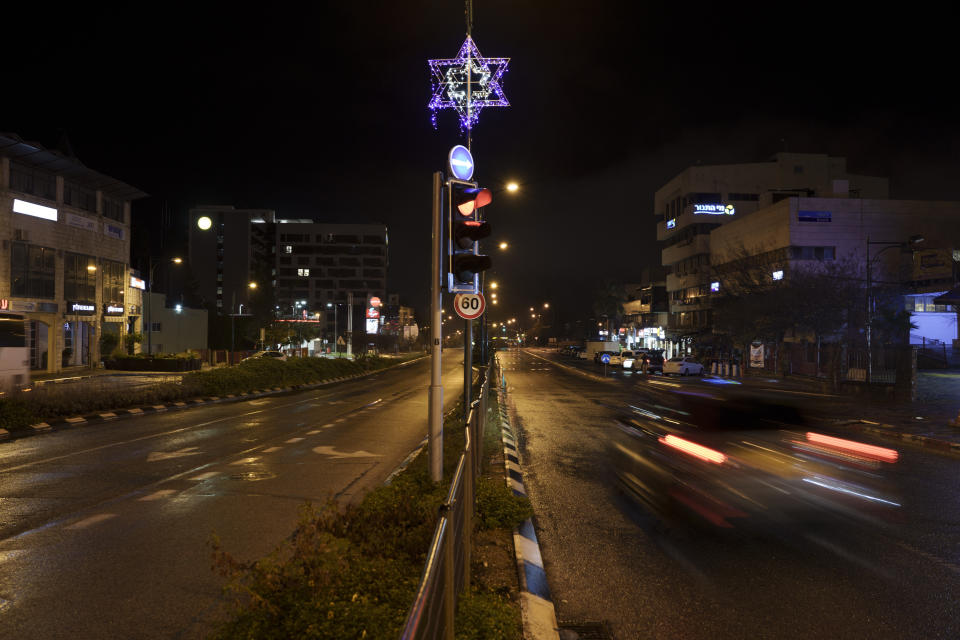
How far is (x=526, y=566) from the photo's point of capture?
5.84m

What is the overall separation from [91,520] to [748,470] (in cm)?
1029

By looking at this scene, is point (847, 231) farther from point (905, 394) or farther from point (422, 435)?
point (422, 435)

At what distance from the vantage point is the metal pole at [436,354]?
7.71m

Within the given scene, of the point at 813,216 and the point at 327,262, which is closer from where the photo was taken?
the point at 813,216

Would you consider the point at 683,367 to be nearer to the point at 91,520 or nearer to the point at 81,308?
the point at 81,308

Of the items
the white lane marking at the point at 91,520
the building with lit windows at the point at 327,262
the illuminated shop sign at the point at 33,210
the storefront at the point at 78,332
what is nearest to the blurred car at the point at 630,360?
the storefront at the point at 78,332

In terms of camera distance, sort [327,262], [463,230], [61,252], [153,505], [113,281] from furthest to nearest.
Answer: [327,262], [113,281], [61,252], [153,505], [463,230]

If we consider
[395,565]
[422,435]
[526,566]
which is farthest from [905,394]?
[395,565]

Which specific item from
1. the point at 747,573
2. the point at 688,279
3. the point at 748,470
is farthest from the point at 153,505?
the point at 688,279

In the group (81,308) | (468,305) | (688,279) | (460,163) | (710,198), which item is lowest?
(468,305)

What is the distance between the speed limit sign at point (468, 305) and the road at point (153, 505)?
9.94ft

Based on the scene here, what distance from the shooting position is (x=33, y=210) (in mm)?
36125

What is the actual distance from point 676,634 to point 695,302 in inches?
2799

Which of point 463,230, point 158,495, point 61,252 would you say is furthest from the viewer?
point 61,252
